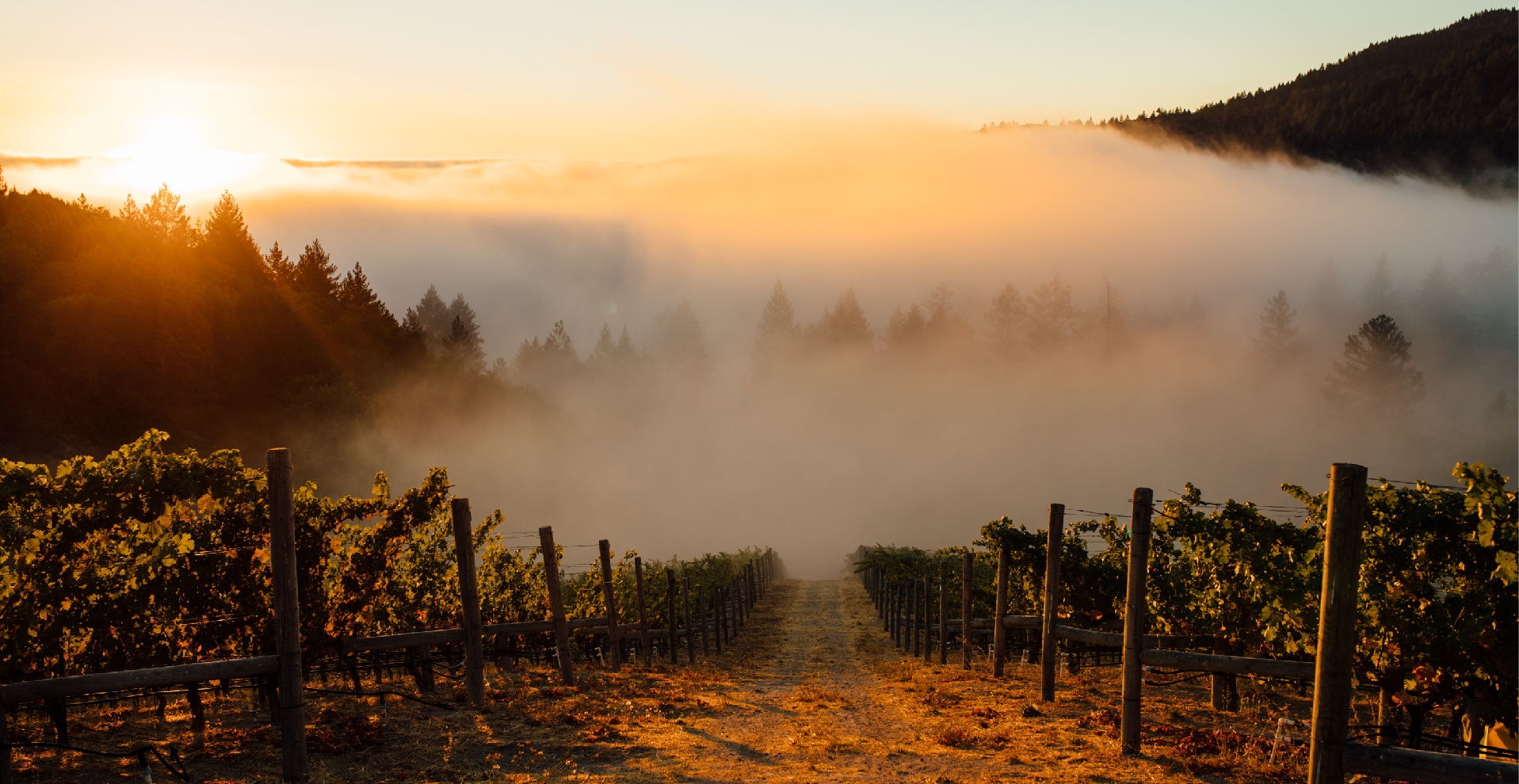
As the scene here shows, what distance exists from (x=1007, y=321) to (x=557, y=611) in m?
101

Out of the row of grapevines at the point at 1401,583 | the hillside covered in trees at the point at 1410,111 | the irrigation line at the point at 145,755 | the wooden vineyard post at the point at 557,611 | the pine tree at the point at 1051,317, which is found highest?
the hillside covered in trees at the point at 1410,111

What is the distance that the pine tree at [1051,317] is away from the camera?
108312 millimetres

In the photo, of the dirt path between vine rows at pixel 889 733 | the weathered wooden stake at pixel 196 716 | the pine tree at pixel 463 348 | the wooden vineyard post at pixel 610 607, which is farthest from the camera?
the pine tree at pixel 463 348

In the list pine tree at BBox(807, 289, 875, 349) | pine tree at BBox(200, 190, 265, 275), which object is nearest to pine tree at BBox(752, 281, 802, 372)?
pine tree at BBox(807, 289, 875, 349)

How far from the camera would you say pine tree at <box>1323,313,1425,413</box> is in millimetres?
87125

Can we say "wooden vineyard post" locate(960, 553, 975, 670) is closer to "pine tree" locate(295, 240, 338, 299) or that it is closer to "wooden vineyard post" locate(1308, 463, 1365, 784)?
"wooden vineyard post" locate(1308, 463, 1365, 784)

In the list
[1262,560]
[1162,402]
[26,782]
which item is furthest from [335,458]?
[1162,402]

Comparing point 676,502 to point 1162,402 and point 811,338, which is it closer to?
point 811,338

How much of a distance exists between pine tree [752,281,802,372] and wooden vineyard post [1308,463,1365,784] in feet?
363

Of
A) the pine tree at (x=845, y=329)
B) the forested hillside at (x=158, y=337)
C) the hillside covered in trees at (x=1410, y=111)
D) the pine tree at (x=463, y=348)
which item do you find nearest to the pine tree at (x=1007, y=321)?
the pine tree at (x=845, y=329)

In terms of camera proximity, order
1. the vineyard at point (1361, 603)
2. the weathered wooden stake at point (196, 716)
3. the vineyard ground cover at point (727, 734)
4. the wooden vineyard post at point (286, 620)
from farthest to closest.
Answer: the weathered wooden stake at point (196, 716) < the vineyard ground cover at point (727, 734) < the wooden vineyard post at point (286, 620) < the vineyard at point (1361, 603)

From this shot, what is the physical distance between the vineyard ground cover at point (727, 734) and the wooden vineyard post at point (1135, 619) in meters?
0.40

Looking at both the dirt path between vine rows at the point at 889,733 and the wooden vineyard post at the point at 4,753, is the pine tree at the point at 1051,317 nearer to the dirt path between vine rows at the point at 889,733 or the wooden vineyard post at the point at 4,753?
the dirt path between vine rows at the point at 889,733

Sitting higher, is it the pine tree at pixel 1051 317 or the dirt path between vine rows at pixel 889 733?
the pine tree at pixel 1051 317
